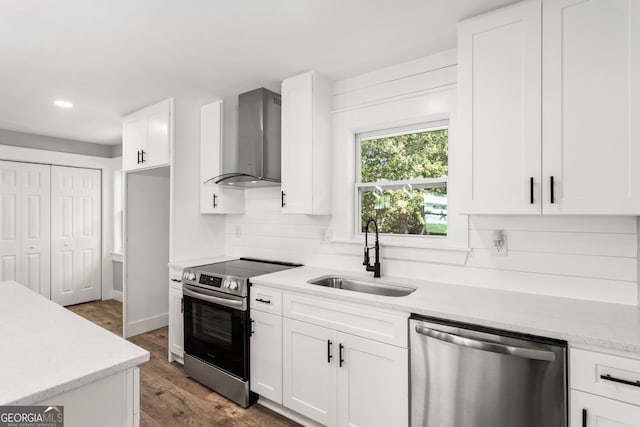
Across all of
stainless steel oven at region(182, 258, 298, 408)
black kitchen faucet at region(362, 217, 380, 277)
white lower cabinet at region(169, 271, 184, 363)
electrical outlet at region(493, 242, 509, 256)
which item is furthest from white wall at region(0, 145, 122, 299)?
electrical outlet at region(493, 242, 509, 256)

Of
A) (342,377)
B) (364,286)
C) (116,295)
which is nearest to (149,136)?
(364,286)

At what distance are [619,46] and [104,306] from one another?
611 cm

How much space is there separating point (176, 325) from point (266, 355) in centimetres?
122

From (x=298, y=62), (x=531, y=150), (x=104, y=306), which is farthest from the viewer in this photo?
(x=104, y=306)

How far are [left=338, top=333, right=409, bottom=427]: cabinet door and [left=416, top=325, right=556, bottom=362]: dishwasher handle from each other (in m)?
0.20

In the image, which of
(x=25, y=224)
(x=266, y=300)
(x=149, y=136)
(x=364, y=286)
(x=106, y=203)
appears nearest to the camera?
(x=266, y=300)

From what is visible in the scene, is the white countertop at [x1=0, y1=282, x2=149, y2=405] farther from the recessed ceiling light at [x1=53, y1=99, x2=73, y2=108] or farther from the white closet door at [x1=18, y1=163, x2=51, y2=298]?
the white closet door at [x1=18, y1=163, x2=51, y2=298]

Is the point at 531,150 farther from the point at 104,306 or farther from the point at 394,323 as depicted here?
the point at 104,306

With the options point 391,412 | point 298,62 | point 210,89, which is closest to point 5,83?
point 210,89

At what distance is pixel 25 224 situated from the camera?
450cm

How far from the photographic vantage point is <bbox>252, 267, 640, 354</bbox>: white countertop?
132cm

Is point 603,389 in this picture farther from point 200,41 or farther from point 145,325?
point 145,325

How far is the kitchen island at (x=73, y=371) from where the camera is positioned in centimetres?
96

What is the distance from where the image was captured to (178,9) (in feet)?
5.93
